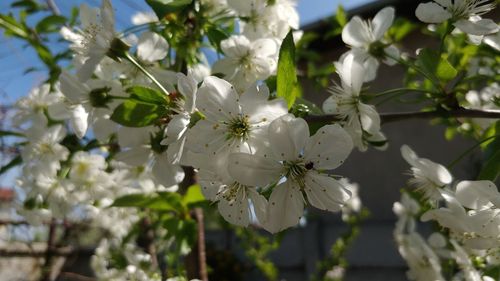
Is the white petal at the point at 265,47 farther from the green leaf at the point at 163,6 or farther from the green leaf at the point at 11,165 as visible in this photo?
the green leaf at the point at 11,165

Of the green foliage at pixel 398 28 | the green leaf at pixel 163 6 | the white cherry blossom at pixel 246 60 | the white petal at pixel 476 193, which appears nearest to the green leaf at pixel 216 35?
the white cherry blossom at pixel 246 60

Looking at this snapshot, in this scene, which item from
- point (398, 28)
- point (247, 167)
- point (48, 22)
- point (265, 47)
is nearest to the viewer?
point (247, 167)

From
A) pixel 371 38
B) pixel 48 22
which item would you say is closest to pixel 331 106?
pixel 371 38

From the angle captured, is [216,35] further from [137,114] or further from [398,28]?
[398,28]

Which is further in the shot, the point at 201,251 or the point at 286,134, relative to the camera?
the point at 201,251

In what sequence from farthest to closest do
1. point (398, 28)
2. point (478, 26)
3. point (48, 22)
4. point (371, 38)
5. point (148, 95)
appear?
1. point (398, 28)
2. point (48, 22)
3. point (371, 38)
4. point (478, 26)
5. point (148, 95)

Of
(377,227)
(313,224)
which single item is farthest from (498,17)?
(313,224)

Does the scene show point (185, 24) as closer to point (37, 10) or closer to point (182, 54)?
point (182, 54)
